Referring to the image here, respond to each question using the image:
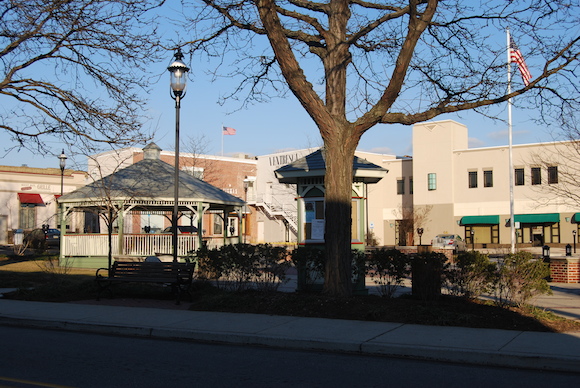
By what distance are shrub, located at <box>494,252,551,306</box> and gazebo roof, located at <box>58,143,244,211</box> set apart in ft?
52.4

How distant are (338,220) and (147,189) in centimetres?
1560

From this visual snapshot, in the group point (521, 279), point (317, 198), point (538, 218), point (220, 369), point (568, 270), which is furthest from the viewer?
point (538, 218)

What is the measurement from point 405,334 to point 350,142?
13.8 feet

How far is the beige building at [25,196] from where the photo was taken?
180 ft

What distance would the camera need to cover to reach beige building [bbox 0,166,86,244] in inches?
2160

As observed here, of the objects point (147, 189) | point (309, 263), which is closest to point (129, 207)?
point (147, 189)

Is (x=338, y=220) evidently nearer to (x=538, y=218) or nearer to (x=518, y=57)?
(x=518, y=57)

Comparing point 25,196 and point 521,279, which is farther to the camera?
point 25,196

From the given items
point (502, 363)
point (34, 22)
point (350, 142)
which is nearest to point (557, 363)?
point (502, 363)

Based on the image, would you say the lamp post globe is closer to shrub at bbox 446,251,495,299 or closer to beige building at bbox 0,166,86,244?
shrub at bbox 446,251,495,299

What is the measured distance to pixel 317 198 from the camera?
49.3 feet

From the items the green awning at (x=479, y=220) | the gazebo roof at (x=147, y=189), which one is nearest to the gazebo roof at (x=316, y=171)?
the gazebo roof at (x=147, y=189)

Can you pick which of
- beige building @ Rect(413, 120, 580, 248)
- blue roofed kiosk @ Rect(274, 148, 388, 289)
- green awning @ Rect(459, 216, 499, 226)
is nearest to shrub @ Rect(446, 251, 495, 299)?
blue roofed kiosk @ Rect(274, 148, 388, 289)

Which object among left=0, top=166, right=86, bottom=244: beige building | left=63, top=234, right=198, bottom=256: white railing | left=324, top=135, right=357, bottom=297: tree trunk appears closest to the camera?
left=324, top=135, right=357, bottom=297: tree trunk
